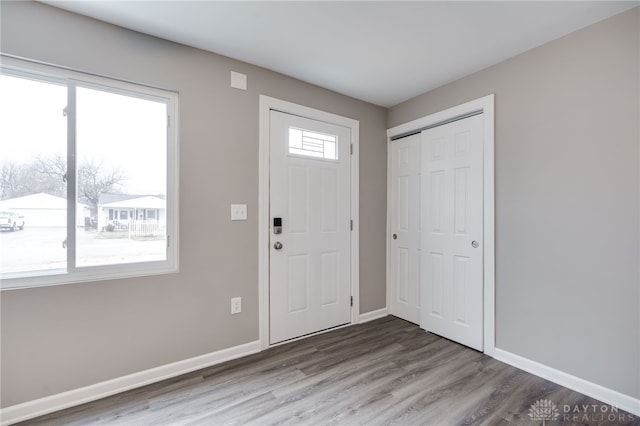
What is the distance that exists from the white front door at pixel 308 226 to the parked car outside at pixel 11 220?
63.9 inches

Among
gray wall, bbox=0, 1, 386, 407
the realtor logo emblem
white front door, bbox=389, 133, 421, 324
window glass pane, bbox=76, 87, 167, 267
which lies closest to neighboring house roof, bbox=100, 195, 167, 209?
window glass pane, bbox=76, 87, 167, 267

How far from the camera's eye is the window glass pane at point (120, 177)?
6.22 feet

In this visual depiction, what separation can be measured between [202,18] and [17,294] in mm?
2055

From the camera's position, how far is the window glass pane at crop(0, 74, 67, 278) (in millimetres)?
1682

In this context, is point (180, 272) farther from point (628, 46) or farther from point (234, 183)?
point (628, 46)

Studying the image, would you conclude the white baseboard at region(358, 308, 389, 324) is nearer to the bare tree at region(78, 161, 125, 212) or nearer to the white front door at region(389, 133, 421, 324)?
the white front door at region(389, 133, 421, 324)

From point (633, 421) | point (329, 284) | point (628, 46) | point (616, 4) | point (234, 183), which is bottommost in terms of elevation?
point (633, 421)

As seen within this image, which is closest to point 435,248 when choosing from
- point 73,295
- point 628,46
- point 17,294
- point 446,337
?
point 446,337

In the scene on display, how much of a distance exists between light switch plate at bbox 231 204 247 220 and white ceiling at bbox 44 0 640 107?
4.09 feet

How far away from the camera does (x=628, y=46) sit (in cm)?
178

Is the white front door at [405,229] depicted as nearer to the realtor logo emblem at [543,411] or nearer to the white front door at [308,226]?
the white front door at [308,226]

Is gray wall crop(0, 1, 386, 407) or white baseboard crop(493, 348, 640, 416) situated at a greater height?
gray wall crop(0, 1, 386, 407)

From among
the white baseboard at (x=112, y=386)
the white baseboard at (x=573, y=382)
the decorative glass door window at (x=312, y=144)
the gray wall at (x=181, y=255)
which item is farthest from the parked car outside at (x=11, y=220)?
the white baseboard at (x=573, y=382)

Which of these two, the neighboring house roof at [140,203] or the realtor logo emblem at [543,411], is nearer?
the realtor logo emblem at [543,411]
